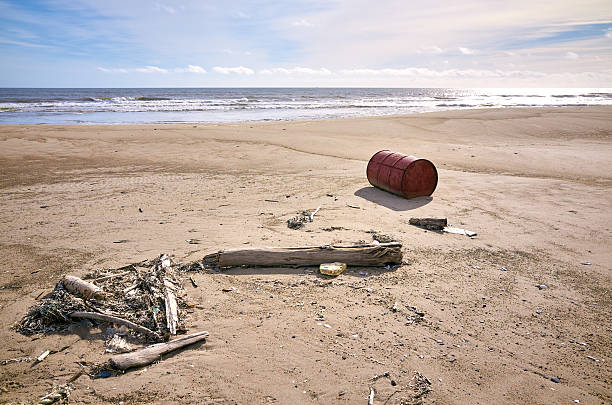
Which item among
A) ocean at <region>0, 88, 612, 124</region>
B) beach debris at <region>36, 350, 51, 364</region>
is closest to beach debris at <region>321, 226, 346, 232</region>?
beach debris at <region>36, 350, 51, 364</region>

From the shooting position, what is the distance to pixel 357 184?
30.0ft

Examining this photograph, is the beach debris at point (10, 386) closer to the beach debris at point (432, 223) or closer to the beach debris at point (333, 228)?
the beach debris at point (333, 228)

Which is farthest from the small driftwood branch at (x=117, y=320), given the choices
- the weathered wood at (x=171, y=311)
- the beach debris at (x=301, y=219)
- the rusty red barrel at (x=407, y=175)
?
the rusty red barrel at (x=407, y=175)

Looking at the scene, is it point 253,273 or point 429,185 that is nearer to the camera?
point 253,273

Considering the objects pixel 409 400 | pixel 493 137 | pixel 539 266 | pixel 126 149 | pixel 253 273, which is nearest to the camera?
pixel 409 400

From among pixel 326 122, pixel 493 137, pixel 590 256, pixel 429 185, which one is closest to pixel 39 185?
pixel 429 185

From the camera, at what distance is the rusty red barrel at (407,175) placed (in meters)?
7.61

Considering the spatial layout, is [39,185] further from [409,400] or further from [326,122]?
[326,122]

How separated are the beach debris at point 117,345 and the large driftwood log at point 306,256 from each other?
5.21 ft

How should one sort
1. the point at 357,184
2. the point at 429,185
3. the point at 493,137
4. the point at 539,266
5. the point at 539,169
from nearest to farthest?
1. the point at 539,266
2. the point at 429,185
3. the point at 357,184
4. the point at 539,169
5. the point at 493,137

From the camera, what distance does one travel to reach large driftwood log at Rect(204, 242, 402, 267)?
4840mm

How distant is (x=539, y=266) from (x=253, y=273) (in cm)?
395

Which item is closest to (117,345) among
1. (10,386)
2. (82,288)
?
(10,386)

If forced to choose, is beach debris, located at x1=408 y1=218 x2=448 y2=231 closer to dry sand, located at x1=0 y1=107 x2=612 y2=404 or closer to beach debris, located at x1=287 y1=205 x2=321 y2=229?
dry sand, located at x1=0 y1=107 x2=612 y2=404
